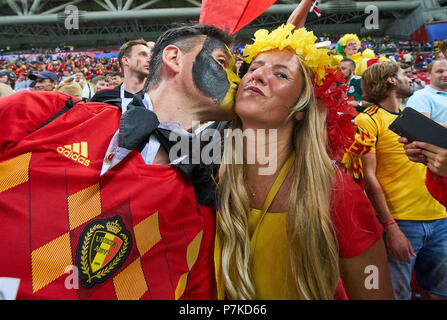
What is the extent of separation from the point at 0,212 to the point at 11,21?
2789 centimetres

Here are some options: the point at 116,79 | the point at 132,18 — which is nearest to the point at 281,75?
the point at 116,79

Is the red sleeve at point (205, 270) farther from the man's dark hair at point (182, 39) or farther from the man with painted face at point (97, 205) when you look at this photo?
the man's dark hair at point (182, 39)

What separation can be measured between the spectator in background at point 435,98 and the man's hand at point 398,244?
1143 millimetres

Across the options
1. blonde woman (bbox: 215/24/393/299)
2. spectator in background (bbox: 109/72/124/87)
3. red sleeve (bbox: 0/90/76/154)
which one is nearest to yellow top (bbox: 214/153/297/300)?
blonde woman (bbox: 215/24/393/299)

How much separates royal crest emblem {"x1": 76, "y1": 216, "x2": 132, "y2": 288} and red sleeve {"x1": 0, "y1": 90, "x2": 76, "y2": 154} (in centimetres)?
44

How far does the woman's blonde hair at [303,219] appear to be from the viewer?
1.38 m

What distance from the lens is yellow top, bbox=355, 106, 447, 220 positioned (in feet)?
7.77

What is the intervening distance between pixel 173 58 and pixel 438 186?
1.46m

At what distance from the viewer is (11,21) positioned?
75.5 feet

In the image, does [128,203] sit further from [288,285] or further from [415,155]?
[415,155]

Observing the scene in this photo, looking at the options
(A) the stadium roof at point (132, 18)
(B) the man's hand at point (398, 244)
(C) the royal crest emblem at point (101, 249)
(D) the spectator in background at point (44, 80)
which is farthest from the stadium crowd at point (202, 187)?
(A) the stadium roof at point (132, 18)

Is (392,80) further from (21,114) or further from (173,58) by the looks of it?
(21,114)

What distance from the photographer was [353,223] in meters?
1.39
